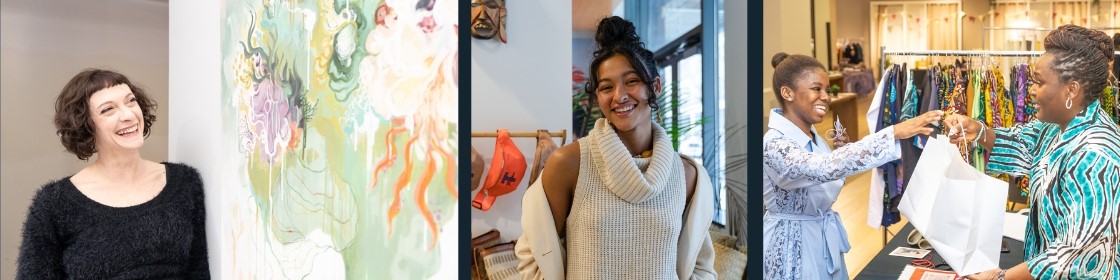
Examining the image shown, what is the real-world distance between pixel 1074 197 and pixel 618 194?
1.35 metres

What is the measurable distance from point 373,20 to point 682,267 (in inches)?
32.2

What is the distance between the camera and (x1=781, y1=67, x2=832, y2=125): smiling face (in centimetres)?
285

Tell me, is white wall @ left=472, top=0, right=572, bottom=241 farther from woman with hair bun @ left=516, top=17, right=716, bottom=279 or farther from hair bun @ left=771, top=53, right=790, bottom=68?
hair bun @ left=771, top=53, right=790, bottom=68

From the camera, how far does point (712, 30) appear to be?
6.87ft

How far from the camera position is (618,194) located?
1.93 m

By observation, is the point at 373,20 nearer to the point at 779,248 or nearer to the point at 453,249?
the point at 453,249

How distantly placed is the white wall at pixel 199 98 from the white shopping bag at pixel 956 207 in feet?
7.88

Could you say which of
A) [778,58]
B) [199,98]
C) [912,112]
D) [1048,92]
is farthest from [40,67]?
[1048,92]

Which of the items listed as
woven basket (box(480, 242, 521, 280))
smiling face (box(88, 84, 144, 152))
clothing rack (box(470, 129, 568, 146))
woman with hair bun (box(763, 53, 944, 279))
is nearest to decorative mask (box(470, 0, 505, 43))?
clothing rack (box(470, 129, 568, 146))

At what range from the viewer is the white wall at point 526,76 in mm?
2000

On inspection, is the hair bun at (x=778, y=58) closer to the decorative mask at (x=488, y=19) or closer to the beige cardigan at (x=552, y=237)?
the beige cardigan at (x=552, y=237)

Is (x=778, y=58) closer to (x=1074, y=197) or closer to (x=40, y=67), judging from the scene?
(x=1074, y=197)

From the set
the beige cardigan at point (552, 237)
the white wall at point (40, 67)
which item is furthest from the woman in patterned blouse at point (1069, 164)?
the white wall at point (40, 67)

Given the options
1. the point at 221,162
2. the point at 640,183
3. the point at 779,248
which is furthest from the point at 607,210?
the point at 221,162
